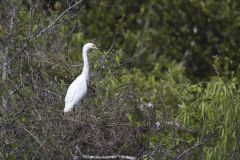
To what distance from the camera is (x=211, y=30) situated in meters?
15.5

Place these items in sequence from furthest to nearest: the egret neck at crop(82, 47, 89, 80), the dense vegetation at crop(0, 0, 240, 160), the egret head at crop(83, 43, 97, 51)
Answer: the egret head at crop(83, 43, 97, 51)
the egret neck at crop(82, 47, 89, 80)
the dense vegetation at crop(0, 0, 240, 160)

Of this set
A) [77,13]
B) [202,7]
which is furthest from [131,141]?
[202,7]

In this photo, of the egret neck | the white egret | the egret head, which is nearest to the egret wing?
the white egret

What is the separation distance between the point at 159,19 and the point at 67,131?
8.64 meters

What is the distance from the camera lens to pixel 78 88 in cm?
848

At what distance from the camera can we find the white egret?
8312 millimetres

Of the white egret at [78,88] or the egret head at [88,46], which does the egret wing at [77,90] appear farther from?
the egret head at [88,46]

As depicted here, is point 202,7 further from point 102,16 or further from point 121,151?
point 121,151

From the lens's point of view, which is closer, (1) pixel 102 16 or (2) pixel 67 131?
(2) pixel 67 131

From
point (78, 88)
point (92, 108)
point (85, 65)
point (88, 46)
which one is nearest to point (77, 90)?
point (78, 88)

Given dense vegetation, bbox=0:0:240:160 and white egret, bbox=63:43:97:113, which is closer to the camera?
dense vegetation, bbox=0:0:240:160

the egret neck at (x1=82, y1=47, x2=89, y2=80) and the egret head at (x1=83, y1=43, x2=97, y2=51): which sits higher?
the egret head at (x1=83, y1=43, x2=97, y2=51)

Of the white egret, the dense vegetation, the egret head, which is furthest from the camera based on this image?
the egret head

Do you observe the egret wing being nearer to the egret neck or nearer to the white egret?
the white egret
